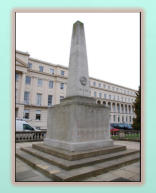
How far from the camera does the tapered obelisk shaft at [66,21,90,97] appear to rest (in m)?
6.32


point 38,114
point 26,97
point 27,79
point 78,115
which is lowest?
point 38,114

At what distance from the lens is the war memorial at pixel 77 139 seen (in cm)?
401

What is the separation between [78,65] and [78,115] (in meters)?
2.42

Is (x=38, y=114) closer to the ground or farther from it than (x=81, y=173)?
closer to the ground

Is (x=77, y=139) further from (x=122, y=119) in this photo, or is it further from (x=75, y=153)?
(x=122, y=119)

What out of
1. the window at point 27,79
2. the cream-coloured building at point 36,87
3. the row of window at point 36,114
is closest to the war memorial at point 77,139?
the cream-coloured building at point 36,87

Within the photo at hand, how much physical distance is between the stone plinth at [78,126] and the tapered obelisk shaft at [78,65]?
514 millimetres

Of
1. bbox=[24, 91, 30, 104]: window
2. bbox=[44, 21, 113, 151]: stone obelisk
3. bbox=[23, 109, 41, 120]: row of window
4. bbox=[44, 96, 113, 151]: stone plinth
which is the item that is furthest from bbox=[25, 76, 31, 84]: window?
bbox=[44, 96, 113, 151]: stone plinth

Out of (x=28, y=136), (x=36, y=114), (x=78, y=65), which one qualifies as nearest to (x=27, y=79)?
(x=36, y=114)

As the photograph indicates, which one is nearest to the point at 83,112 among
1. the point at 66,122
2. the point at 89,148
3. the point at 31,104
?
the point at 66,122

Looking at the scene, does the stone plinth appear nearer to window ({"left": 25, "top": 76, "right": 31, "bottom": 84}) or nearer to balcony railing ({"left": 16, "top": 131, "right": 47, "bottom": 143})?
balcony railing ({"left": 16, "top": 131, "right": 47, "bottom": 143})

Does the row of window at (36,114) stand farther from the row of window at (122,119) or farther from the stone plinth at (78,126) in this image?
the stone plinth at (78,126)

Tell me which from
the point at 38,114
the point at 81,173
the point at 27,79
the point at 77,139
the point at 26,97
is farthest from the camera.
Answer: the point at 38,114

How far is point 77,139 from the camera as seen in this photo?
519cm
